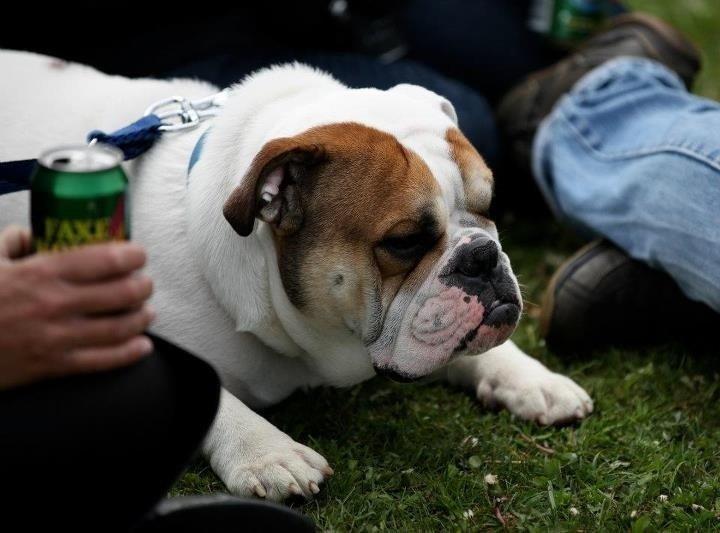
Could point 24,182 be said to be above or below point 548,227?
above

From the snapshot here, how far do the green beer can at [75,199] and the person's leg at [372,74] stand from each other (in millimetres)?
1893

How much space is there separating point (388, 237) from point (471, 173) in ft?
0.90

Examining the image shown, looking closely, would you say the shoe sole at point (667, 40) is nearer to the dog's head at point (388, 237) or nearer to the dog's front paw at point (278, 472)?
the dog's head at point (388, 237)

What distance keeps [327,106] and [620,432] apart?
118 centimetres

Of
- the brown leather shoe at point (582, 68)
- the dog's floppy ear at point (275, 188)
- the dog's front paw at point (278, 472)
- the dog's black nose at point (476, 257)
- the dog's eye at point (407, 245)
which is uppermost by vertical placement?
the dog's floppy ear at point (275, 188)

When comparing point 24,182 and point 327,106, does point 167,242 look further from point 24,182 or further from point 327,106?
point 327,106

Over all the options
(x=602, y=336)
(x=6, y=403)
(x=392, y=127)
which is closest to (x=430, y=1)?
(x=602, y=336)

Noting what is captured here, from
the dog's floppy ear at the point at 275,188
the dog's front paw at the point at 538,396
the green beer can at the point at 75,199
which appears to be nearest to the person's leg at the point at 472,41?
the dog's front paw at the point at 538,396

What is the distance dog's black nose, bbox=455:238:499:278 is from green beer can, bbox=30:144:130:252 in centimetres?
92

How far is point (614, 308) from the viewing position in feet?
9.87

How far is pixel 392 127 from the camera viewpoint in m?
2.24

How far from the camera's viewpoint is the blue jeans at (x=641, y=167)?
2.80 m

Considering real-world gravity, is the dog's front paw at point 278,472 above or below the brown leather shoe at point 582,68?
above

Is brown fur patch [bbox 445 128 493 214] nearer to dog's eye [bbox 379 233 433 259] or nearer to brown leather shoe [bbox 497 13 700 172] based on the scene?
dog's eye [bbox 379 233 433 259]
